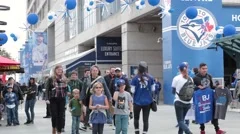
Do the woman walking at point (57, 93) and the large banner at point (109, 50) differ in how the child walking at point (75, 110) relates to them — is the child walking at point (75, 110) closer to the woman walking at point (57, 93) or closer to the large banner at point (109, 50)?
the woman walking at point (57, 93)

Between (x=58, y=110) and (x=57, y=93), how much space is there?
15.4 inches

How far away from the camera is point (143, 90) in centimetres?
1038

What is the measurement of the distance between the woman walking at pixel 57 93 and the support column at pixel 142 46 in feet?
71.2

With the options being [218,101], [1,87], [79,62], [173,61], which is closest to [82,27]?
[79,62]

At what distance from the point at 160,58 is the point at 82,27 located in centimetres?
1533

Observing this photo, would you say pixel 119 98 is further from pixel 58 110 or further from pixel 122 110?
pixel 58 110

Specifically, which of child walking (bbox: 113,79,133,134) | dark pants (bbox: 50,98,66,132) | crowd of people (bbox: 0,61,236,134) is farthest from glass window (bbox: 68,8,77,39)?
child walking (bbox: 113,79,133,134)

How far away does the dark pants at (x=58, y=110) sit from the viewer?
421 inches

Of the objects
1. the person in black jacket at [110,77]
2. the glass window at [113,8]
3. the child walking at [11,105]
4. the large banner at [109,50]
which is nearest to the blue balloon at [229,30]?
the person in black jacket at [110,77]

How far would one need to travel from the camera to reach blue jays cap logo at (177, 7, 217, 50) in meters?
25.8

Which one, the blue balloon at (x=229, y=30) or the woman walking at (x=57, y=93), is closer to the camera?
the woman walking at (x=57, y=93)

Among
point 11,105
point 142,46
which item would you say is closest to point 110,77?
point 11,105

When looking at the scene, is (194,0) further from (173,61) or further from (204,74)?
(204,74)

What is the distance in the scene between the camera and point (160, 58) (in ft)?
108
